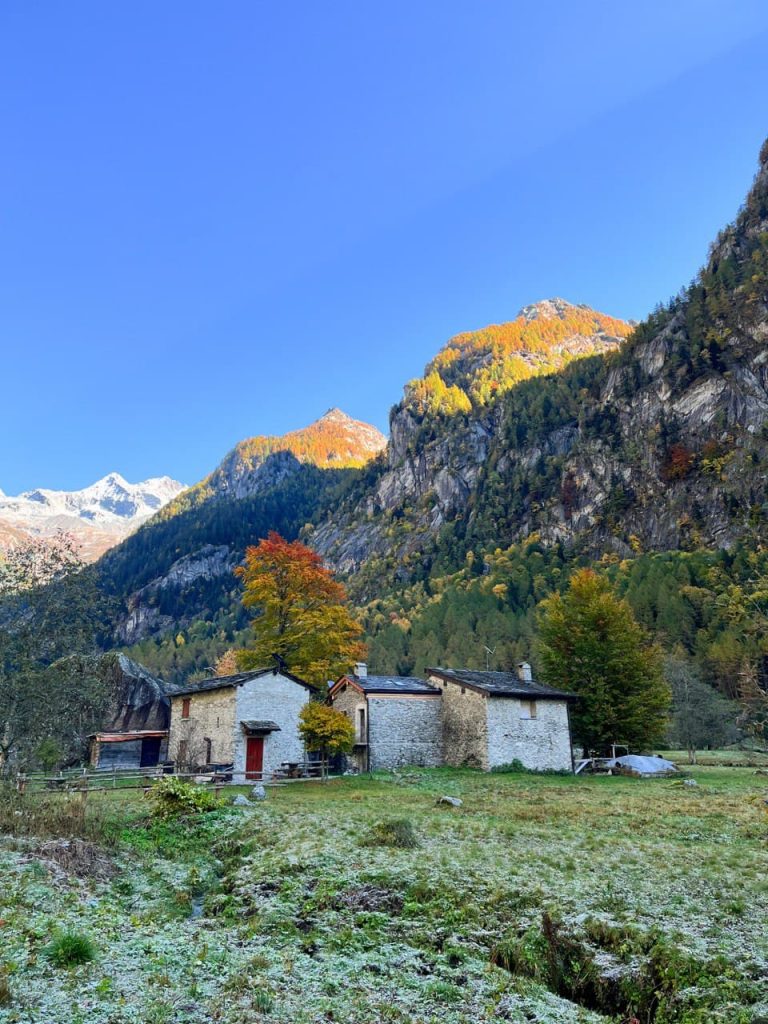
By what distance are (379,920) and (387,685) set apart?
33.4 metres

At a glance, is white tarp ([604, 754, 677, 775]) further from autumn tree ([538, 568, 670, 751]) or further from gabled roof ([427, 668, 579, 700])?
gabled roof ([427, 668, 579, 700])

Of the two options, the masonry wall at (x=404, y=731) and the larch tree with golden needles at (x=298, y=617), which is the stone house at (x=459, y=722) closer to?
the masonry wall at (x=404, y=731)

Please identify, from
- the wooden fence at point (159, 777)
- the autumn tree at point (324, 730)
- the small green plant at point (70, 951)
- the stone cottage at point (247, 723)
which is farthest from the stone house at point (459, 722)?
the small green plant at point (70, 951)

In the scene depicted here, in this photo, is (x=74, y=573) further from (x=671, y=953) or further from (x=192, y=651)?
(x=192, y=651)

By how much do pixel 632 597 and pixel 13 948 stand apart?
101822 millimetres

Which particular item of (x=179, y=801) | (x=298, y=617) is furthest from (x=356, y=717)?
(x=179, y=801)

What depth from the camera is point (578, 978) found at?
10.1m

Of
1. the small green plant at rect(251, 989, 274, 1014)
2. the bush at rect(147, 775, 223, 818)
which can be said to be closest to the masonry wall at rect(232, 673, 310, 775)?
the bush at rect(147, 775, 223, 818)

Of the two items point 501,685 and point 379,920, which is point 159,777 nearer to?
point 501,685

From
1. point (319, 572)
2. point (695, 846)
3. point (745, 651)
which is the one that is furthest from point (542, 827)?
point (745, 651)

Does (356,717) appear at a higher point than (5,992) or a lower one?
higher

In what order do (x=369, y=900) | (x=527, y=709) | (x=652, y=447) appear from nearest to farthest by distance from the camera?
(x=369, y=900), (x=527, y=709), (x=652, y=447)

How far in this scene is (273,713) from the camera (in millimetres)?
40781

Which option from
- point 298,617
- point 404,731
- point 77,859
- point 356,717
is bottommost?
point 77,859
